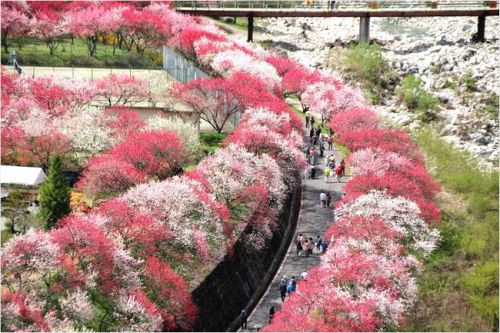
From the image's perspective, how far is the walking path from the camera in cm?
3959

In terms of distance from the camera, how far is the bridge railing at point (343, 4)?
93812 mm

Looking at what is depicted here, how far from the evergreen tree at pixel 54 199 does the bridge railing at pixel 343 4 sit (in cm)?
5477

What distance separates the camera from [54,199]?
3959 centimetres

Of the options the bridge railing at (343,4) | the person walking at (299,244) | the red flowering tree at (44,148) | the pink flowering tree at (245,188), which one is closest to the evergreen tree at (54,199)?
the pink flowering tree at (245,188)

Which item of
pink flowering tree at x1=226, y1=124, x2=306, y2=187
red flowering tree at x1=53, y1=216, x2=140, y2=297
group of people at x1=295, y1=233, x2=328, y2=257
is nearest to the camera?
red flowering tree at x1=53, y1=216, x2=140, y2=297

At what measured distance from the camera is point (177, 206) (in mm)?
38750

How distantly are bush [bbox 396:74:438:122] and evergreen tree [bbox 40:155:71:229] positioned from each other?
1507 inches

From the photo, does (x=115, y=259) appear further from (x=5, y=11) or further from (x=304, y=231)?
(x=5, y=11)

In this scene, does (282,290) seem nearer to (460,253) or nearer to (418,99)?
(460,253)

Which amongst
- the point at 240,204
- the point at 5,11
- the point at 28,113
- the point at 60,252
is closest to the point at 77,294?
the point at 60,252

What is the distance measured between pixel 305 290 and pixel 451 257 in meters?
11.9

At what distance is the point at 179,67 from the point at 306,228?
2474 cm

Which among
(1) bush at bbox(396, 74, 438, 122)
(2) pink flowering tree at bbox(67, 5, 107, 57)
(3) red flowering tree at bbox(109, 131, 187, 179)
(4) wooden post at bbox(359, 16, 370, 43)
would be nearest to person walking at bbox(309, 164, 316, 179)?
(3) red flowering tree at bbox(109, 131, 187, 179)

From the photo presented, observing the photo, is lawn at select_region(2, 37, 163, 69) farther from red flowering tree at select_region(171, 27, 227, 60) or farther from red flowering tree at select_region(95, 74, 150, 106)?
red flowering tree at select_region(95, 74, 150, 106)
